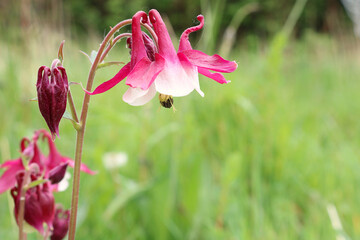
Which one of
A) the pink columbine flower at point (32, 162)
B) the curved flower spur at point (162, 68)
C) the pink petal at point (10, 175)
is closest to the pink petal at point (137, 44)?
the curved flower spur at point (162, 68)

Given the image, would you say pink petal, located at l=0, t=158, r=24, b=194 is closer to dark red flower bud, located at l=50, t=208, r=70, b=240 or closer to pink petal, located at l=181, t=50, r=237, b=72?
dark red flower bud, located at l=50, t=208, r=70, b=240

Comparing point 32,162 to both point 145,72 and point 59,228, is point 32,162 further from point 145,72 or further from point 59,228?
point 145,72

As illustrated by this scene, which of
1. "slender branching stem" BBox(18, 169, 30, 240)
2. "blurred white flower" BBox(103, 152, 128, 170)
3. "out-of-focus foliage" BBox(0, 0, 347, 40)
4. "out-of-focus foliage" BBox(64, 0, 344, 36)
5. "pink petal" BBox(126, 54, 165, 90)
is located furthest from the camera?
"out-of-focus foliage" BBox(64, 0, 344, 36)

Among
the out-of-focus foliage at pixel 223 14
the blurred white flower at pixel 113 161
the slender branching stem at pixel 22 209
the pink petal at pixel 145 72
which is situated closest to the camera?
the pink petal at pixel 145 72

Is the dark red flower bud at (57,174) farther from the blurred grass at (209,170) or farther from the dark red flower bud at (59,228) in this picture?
the blurred grass at (209,170)

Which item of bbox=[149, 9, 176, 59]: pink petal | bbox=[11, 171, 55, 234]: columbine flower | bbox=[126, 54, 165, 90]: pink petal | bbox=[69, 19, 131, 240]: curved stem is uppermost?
bbox=[149, 9, 176, 59]: pink petal

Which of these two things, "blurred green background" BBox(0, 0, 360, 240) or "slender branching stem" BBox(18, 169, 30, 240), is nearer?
"slender branching stem" BBox(18, 169, 30, 240)

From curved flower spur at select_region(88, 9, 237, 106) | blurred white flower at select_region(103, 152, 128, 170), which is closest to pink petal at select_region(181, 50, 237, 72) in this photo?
curved flower spur at select_region(88, 9, 237, 106)
